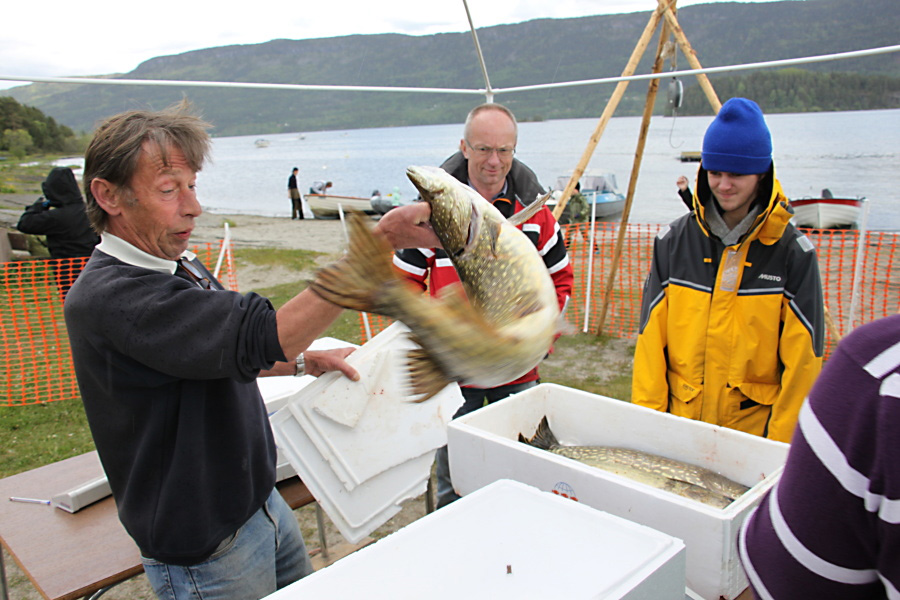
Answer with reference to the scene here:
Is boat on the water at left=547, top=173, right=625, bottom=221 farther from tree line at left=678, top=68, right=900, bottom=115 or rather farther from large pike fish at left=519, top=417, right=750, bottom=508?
tree line at left=678, top=68, right=900, bottom=115

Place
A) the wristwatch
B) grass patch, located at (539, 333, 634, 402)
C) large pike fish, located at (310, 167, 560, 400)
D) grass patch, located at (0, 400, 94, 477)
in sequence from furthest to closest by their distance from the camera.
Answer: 1. grass patch, located at (539, 333, 634, 402)
2. grass patch, located at (0, 400, 94, 477)
3. the wristwatch
4. large pike fish, located at (310, 167, 560, 400)

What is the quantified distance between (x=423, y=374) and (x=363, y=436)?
229 cm

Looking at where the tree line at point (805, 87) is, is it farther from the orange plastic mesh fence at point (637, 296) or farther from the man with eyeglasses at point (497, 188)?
the man with eyeglasses at point (497, 188)

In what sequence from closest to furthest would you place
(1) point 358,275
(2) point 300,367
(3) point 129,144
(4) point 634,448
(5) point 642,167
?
(1) point 358,275 < (3) point 129,144 < (2) point 300,367 < (4) point 634,448 < (5) point 642,167

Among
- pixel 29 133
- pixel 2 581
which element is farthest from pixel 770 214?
pixel 29 133

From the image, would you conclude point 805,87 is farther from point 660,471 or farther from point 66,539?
point 66,539

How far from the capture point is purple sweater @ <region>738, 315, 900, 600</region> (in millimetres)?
930

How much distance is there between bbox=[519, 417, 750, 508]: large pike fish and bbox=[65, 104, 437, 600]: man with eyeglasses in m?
1.43

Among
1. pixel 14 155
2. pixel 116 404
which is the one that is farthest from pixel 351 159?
pixel 116 404

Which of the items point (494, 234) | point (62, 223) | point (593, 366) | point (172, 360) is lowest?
point (593, 366)

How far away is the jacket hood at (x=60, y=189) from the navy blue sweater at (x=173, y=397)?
8.82 metres

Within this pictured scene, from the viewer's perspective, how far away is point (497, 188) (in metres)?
3.68

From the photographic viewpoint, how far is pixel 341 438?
3.21 m

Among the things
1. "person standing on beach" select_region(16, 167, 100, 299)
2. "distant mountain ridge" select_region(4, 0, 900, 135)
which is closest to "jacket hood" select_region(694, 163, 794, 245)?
"distant mountain ridge" select_region(4, 0, 900, 135)
